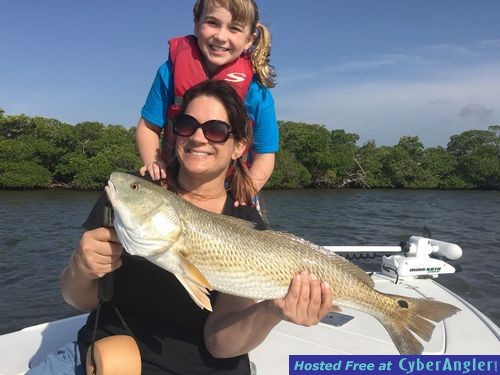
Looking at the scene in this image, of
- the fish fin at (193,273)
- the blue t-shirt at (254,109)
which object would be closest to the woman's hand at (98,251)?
the fish fin at (193,273)

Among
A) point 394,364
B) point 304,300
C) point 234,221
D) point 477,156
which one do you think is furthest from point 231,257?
point 477,156

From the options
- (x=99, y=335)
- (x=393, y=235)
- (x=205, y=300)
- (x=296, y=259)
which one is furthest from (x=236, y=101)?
(x=393, y=235)

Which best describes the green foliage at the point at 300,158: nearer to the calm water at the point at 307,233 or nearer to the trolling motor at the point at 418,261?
the calm water at the point at 307,233

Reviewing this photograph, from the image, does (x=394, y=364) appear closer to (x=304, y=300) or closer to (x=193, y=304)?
(x=304, y=300)

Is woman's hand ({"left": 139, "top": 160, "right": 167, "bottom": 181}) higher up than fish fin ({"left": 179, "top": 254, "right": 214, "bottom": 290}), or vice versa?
woman's hand ({"left": 139, "top": 160, "right": 167, "bottom": 181})

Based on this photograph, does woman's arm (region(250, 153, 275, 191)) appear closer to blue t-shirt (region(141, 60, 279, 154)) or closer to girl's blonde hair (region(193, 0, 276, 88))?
blue t-shirt (region(141, 60, 279, 154))

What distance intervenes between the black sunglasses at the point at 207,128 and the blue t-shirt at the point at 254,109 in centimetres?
104

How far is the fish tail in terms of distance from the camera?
266cm

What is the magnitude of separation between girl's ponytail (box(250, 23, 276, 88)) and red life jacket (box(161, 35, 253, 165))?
6cm

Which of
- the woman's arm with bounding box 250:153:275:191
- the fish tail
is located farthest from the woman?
the woman's arm with bounding box 250:153:275:191

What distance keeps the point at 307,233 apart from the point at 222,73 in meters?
17.7

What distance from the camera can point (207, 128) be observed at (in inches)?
108

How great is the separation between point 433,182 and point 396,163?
497cm

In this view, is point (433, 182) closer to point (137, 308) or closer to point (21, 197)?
point (21, 197)
